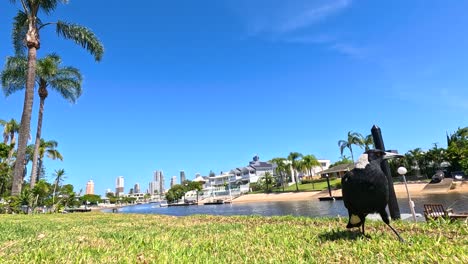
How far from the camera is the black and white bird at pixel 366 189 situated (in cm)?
402

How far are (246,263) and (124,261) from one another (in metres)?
1.30

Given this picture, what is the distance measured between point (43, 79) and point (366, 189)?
26829mm

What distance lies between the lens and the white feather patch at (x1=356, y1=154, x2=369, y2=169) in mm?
4205

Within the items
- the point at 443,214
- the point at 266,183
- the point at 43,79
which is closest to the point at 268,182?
the point at 266,183

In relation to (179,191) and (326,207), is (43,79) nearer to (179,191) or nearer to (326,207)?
(326,207)

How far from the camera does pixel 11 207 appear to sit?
18953mm

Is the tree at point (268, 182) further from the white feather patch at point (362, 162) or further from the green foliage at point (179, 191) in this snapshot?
the white feather patch at point (362, 162)

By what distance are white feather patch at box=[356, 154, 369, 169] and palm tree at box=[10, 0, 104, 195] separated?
18.4 meters

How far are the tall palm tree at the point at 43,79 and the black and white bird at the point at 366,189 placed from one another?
81.1ft

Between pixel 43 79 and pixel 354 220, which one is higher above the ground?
pixel 43 79

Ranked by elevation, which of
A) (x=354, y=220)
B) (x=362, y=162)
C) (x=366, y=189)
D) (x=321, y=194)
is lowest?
(x=354, y=220)

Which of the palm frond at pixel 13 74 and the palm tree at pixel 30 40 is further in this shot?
the palm frond at pixel 13 74

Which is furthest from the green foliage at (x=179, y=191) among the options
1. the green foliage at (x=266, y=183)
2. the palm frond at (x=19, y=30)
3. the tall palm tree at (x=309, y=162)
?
the palm frond at (x=19, y=30)

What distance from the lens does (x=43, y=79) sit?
2425cm
